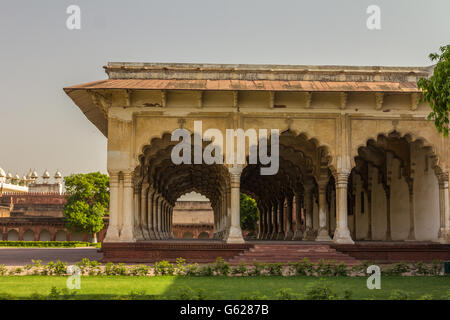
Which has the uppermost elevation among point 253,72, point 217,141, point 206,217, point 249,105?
point 253,72

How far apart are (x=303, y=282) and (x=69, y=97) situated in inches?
385

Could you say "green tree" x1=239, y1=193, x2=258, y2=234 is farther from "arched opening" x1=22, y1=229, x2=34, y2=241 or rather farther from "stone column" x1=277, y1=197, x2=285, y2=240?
"stone column" x1=277, y1=197, x2=285, y2=240

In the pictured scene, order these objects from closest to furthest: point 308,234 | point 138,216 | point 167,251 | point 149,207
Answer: point 167,251 → point 138,216 → point 308,234 → point 149,207

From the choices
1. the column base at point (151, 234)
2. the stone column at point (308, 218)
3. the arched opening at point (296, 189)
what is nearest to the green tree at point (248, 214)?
the arched opening at point (296, 189)

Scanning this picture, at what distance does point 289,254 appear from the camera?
16.8 m

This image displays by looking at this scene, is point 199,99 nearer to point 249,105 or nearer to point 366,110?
point 249,105

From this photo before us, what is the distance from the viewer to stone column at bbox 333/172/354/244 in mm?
17625

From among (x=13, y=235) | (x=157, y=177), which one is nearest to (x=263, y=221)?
(x=157, y=177)

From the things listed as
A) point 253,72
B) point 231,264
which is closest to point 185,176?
point 253,72

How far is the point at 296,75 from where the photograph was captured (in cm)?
1886

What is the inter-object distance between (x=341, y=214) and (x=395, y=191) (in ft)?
19.3

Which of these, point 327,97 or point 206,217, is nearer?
point 327,97

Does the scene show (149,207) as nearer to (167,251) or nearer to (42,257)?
(42,257)
